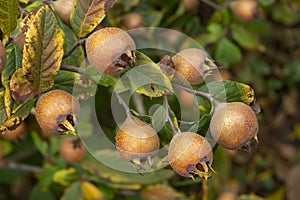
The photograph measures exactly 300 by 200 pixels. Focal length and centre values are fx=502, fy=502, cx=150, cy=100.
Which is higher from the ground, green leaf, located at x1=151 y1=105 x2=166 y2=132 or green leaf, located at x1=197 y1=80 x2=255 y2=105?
green leaf, located at x1=197 y1=80 x2=255 y2=105

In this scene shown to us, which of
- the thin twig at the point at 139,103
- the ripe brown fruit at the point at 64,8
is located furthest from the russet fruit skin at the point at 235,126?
the thin twig at the point at 139,103

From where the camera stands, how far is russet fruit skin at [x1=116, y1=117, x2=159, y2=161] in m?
0.97

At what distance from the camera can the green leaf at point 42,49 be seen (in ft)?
3.18

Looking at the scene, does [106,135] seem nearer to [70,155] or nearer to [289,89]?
[70,155]

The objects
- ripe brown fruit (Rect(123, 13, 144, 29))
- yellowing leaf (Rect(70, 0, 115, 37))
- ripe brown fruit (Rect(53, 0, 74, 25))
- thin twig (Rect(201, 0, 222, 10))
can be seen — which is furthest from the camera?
thin twig (Rect(201, 0, 222, 10))

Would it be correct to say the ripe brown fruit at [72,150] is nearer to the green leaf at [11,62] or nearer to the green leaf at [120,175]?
the green leaf at [120,175]

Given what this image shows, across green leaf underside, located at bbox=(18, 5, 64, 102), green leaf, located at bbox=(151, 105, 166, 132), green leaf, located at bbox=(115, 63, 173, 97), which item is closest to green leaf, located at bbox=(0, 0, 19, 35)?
green leaf underside, located at bbox=(18, 5, 64, 102)

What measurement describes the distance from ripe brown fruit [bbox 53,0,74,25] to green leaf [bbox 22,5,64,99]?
7.6 inches

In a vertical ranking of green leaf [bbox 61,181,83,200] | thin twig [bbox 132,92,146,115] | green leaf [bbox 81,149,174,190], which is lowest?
green leaf [bbox 61,181,83,200]

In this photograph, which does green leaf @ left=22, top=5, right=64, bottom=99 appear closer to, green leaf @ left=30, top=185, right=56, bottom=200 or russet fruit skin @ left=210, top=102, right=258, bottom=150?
russet fruit skin @ left=210, top=102, right=258, bottom=150

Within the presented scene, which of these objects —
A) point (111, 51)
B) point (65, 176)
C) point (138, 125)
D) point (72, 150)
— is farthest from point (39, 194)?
point (111, 51)

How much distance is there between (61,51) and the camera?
1010mm

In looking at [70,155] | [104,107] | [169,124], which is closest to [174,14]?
[104,107]

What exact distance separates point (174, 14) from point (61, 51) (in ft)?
3.87
